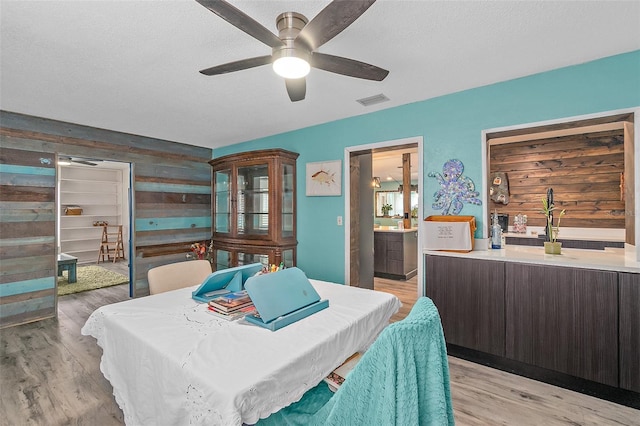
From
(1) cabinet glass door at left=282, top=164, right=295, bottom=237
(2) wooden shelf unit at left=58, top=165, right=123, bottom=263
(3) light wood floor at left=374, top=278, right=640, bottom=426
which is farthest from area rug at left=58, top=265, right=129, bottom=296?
(3) light wood floor at left=374, top=278, right=640, bottom=426

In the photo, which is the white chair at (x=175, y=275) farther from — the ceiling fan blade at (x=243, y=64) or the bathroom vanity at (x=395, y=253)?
the bathroom vanity at (x=395, y=253)

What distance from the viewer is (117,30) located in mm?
1787

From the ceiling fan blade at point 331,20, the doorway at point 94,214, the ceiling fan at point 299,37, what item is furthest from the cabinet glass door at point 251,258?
the doorway at point 94,214

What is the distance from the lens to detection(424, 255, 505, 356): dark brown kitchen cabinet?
92.8 inches

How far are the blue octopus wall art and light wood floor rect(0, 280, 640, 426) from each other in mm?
1362

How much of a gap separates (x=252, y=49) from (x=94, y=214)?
745 centimetres

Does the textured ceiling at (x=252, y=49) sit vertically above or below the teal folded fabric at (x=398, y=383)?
above

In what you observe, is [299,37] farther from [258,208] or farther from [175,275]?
[258,208]

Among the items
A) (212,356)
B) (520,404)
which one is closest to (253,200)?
(212,356)

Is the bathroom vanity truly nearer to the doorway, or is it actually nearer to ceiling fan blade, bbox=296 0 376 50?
ceiling fan blade, bbox=296 0 376 50

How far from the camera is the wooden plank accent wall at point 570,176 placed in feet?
13.0

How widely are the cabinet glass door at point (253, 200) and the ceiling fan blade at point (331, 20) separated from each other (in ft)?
8.00

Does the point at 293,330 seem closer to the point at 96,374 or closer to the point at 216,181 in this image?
the point at 96,374

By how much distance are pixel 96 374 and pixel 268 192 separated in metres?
2.38
